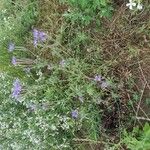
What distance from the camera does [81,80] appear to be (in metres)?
3.18

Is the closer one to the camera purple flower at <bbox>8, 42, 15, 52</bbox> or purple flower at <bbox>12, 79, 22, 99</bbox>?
purple flower at <bbox>12, 79, 22, 99</bbox>

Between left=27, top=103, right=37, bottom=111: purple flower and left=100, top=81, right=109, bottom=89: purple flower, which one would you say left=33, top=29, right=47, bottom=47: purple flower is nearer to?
left=27, top=103, right=37, bottom=111: purple flower

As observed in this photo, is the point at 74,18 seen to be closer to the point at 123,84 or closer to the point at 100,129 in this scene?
the point at 123,84

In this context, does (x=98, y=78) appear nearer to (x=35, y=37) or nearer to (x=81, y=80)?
(x=81, y=80)

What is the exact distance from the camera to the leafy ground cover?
3148 mm

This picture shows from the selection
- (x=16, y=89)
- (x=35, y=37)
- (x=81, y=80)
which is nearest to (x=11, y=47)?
(x=35, y=37)

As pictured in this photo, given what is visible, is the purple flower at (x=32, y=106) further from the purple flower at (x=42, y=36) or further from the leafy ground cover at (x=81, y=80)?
the purple flower at (x=42, y=36)

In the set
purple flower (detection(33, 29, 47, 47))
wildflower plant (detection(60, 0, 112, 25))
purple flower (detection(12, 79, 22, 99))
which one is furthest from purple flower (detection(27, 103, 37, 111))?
wildflower plant (detection(60, 0, 112, 25))

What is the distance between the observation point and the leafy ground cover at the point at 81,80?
3.15 metres

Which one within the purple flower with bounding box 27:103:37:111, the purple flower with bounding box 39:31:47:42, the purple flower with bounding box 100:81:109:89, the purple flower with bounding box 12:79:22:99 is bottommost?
the purple flower with bounding box 27:103:37:111

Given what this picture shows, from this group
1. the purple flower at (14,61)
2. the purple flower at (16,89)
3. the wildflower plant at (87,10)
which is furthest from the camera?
the purple flower at (14,61)

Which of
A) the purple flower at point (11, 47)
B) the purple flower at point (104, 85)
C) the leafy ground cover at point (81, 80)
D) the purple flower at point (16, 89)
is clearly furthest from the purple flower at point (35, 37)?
the purple flower at point (104, 85)

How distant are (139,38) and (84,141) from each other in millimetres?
1006

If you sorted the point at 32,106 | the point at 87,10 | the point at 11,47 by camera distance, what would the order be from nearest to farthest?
the point at 87,10, the point at 32,106, the point at 11,47
